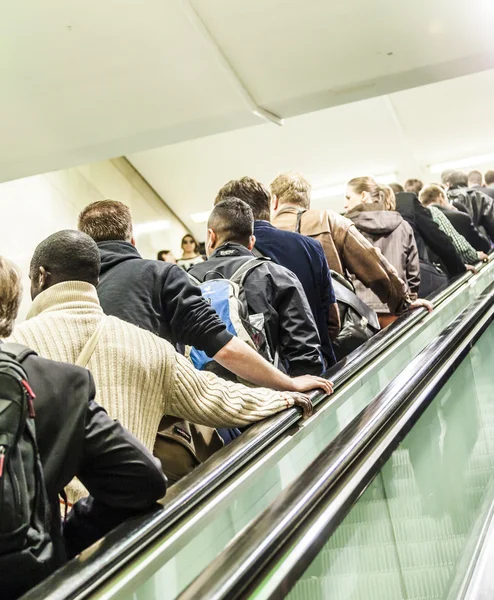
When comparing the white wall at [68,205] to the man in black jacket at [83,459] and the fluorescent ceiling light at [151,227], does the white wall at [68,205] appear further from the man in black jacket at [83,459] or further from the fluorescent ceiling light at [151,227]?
the man in black jacket at [83,459]

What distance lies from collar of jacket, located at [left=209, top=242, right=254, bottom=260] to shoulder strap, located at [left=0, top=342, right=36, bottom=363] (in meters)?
1.84

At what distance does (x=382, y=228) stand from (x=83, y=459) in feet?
11.4

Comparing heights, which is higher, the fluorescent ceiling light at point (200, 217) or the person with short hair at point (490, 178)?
the fluorescent ceiling light at point (200, 217)

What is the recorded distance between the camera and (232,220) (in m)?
3.22

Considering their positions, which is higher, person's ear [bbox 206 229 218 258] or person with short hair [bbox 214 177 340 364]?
person's ear [bbox 206 229 218 258]

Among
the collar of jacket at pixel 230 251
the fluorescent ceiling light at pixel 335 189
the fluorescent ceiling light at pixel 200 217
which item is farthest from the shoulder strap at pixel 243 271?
the fluorescent ceiling light at pixel 200 217

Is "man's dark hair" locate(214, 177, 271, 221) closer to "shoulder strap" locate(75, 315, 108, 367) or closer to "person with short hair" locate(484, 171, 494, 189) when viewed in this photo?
"shoulder strap" locate(75, 315, 108, 367)

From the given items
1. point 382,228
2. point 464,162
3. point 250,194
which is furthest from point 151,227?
point 250,194

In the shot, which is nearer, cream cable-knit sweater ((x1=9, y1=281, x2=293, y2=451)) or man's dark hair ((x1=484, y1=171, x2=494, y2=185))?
cream cable-knit sweater ((x1=9, y1=281, x2=293, y2=451))

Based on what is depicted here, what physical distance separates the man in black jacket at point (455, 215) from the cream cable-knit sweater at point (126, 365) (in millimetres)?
4500

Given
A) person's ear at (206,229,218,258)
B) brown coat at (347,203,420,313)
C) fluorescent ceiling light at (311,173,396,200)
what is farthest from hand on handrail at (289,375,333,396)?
fluorescent ceiling light at (311,173,396,200)

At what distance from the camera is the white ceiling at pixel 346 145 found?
10922 mm

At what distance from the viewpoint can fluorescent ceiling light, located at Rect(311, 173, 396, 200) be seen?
41.0 ft

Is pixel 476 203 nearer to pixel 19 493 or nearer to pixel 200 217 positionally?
pixel 19 493
